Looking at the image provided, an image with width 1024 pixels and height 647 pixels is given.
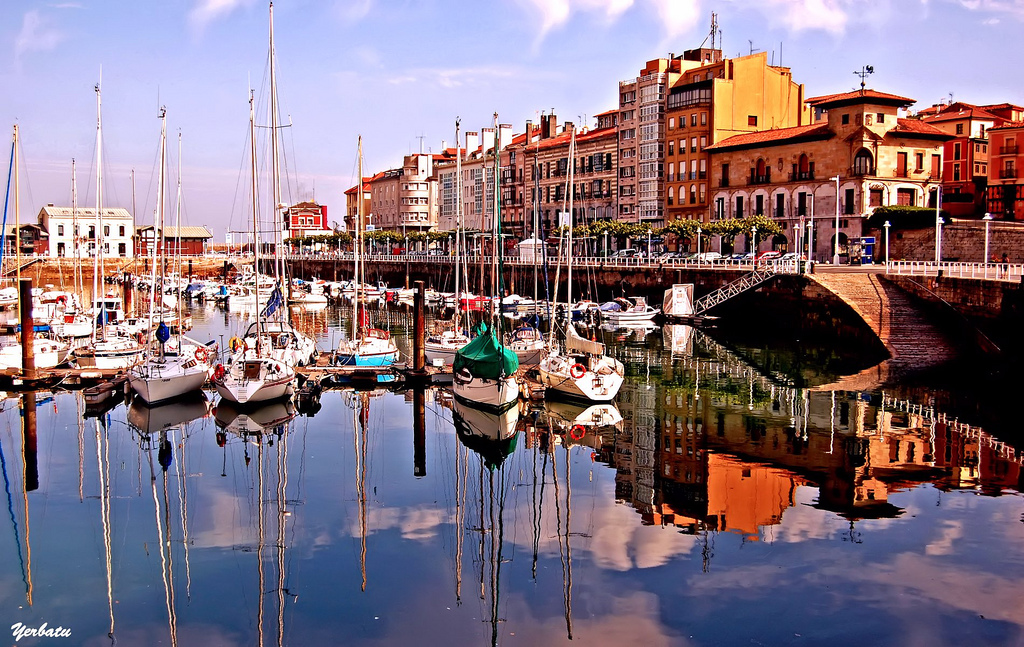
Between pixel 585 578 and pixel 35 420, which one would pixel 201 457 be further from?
pixel 585 578

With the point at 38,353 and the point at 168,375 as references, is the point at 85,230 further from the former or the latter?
the point at 168,375

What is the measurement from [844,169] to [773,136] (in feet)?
30.2

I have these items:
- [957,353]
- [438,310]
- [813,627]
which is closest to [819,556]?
[813,627]

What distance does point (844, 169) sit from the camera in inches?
3142

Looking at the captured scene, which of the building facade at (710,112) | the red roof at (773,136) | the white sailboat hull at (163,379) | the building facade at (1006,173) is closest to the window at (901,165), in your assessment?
the red roof at (773,136)

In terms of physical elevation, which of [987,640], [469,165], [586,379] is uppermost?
[469,165]

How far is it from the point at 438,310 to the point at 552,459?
5488 centimetres

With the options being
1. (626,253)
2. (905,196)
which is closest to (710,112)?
(626,253)

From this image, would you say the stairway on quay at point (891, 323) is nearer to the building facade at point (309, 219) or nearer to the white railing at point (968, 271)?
the white railing at point (968, 271)

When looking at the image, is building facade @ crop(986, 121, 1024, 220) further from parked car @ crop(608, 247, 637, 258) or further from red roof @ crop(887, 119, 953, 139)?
parked car @ crop(608, 247, 637, 258)

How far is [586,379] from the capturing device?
35.5 m

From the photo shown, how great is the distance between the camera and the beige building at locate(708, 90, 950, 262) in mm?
78312

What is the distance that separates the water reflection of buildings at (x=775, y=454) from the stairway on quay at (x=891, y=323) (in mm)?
7334

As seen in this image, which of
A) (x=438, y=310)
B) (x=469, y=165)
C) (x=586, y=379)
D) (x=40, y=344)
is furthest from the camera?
(x=469, y=165)
